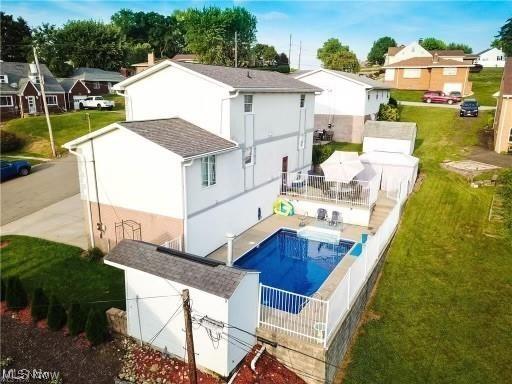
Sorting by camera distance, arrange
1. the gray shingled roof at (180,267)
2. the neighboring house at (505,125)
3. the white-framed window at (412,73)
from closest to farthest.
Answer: the gray shingled roof at (180,267) < the neighboring house at (505,125) < the white-framed window at (412,73)

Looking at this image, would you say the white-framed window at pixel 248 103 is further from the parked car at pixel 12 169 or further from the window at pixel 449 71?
the window at pixel 449 71

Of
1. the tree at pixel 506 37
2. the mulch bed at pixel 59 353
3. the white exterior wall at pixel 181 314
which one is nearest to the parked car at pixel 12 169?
the mulch bed at pixel 59 353

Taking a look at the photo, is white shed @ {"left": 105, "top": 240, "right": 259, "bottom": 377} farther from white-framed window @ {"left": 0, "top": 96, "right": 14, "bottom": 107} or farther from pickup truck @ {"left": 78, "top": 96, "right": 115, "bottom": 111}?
pickup truck @ {"left": 78, "top": 96, "right": 115, "bottom": 111}

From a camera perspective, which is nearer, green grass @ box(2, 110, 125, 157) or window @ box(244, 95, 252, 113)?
window @ box(244, 95, 252, 113)

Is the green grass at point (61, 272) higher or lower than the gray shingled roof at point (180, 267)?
lower

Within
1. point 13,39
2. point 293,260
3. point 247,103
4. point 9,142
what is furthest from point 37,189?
point 13,39

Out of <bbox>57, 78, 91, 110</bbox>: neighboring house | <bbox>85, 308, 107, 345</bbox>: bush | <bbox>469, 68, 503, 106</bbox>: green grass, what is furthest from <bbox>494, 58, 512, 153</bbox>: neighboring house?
<bbox>57, 78, 91, 110</bbox>: neighboring house
